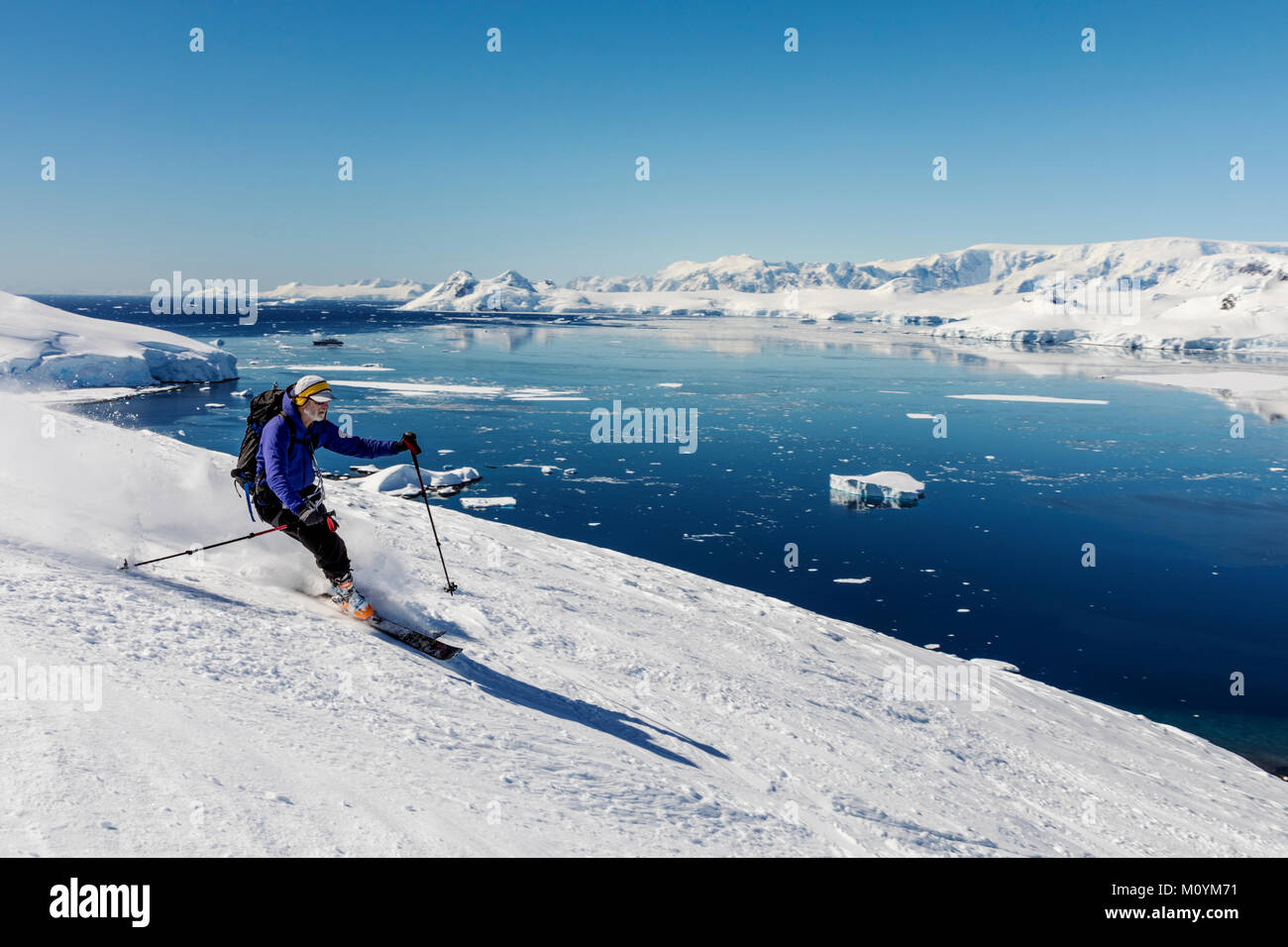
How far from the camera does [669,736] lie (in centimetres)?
533

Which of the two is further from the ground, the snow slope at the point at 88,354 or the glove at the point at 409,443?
the snow slope at the point at 88,354

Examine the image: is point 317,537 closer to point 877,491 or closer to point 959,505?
point 877,491

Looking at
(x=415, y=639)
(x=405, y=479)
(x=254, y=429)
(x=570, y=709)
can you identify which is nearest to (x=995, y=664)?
A: (x=570, y=709)

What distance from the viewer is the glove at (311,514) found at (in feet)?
17.1

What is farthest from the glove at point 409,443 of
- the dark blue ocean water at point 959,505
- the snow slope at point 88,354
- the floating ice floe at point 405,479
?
the snow slope at point 88,354

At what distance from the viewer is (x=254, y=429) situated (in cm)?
538

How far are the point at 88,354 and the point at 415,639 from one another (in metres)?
39.7

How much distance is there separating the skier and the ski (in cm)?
11

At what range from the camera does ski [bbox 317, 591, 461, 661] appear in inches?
217

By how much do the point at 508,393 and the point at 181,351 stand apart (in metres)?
18.8

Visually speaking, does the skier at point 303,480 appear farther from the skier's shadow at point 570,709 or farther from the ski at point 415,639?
the skier's shadow at point 570,709

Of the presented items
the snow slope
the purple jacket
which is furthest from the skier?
the snow slope

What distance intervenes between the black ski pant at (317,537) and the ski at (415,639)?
0.48 m
